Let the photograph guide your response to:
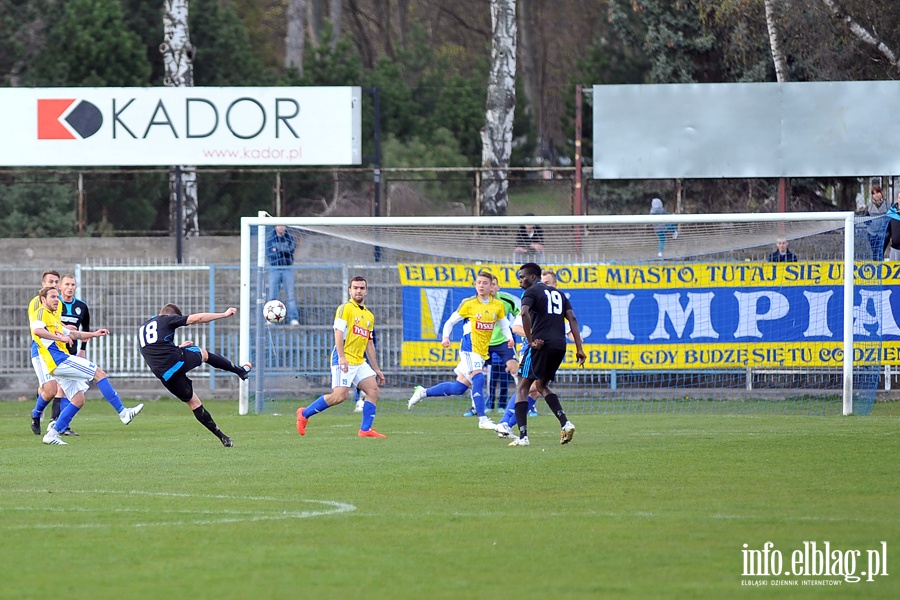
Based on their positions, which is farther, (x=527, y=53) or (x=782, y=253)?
(x=527, y=53)

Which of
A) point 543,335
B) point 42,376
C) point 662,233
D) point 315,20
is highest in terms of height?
point 315,20

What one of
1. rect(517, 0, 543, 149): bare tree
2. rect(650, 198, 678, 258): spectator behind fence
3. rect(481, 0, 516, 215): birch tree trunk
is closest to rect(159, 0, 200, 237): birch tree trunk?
rect(481, 0, 516, 215): birch tree trunk

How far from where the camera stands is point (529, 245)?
21.1 metres

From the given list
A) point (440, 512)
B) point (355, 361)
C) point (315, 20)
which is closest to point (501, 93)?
point (355, 361)

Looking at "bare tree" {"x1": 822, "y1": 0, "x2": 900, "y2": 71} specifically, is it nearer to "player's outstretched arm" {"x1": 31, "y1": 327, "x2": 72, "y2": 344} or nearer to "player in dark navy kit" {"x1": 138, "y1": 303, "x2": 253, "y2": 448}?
"player in dark navy kit" {"x1": 138, "y1": 303, "x2": 253, "y2": 448}

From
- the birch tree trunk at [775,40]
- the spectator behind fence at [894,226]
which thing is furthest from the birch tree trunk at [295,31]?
the spectator behind fence at [894,226]

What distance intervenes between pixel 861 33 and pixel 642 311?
9.94 m

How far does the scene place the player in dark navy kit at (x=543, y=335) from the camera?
13516 millimetres

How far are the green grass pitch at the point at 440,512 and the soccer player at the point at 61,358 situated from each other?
1.45 ft

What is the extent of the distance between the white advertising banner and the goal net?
2801 millimetres

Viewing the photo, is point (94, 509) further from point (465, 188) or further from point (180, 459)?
point (465, 188)

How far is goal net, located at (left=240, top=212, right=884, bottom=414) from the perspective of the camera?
19422 mm

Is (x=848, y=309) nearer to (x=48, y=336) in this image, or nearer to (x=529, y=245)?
(x=529, y=245)

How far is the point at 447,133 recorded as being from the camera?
36156mm
